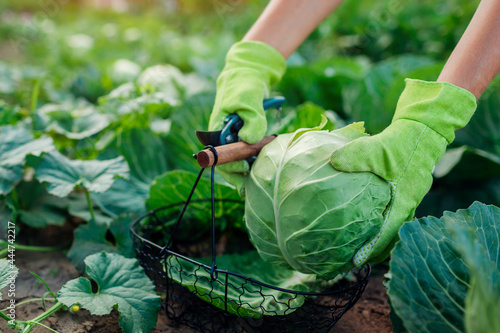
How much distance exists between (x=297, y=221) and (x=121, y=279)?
0.69 meters

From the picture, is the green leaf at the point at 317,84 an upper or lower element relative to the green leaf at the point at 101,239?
upper

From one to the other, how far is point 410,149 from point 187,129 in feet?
4.11

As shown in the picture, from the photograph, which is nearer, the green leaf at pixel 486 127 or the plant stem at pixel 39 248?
the plant stem at pixel 39 248

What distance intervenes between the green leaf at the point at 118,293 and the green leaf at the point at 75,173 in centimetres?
33

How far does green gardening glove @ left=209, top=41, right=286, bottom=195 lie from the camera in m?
1.42

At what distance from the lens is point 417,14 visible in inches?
190

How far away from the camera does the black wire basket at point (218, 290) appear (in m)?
1.34

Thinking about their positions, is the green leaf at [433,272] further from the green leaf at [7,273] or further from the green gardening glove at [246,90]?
the green leaf at [7,273]

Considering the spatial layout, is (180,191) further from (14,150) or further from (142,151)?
(14,150)

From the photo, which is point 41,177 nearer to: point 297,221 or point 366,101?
point 297,221

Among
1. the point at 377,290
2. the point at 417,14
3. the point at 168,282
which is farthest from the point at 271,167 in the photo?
the point at 417,14

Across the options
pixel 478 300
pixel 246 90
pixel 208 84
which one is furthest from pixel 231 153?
pixel 208 84

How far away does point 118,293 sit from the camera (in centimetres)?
139

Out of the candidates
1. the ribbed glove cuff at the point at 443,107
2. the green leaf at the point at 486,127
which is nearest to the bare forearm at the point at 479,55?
the ribbed glove cuff at the point at 443,107
